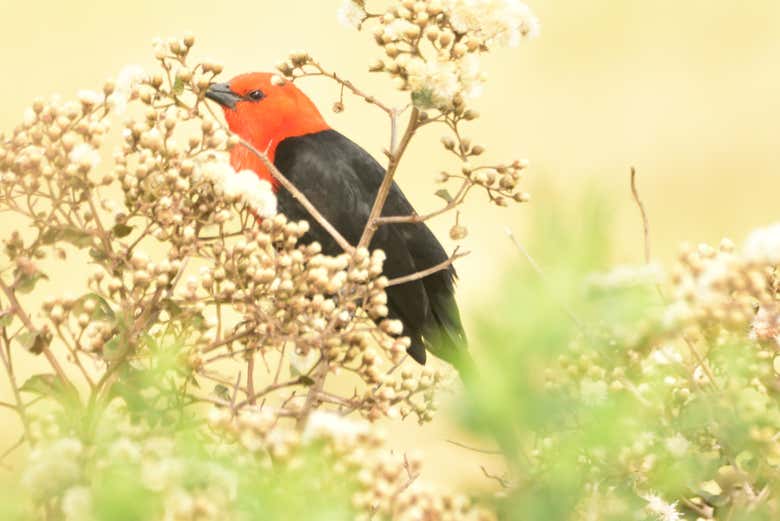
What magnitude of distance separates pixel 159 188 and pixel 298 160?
5.56 feet

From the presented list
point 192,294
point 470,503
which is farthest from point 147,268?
point 470,503

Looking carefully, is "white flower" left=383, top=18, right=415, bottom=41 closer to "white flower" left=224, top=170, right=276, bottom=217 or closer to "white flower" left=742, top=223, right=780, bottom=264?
"white flower" left=224, top=170, right=276, bottom=217

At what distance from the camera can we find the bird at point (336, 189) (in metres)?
3.42

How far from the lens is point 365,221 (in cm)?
346

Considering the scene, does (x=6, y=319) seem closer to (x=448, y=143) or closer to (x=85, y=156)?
(x=85, y=156)

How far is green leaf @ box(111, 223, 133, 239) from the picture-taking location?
1867mm

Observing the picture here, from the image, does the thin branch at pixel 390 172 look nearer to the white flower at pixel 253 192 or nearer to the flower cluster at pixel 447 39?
the flower cluster at pixel 447 39

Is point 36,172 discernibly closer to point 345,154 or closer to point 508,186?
point 508,186

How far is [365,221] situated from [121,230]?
163cm

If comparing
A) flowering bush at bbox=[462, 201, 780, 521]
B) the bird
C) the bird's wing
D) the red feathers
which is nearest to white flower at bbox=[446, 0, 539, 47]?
flowering bush at bbox=[462, 201, 780, 521]

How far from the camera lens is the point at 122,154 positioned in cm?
195

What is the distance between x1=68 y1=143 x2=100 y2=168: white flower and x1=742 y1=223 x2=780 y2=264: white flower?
1076 mm

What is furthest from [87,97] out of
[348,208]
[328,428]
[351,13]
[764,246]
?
[348,208]

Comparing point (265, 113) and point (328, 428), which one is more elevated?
point (265, 113)
